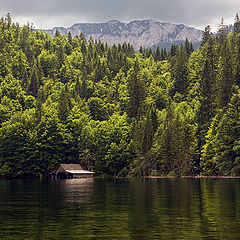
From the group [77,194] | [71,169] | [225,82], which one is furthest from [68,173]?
[77,194]

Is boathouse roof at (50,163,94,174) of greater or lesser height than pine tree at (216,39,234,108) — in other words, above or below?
below

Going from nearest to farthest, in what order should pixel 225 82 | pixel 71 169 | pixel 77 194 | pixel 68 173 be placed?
1. pixel 77 194
2. pixel 225 82
3. pixel 68 173
4. pixel 71 169

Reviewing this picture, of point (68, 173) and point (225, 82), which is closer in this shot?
point (225, 82)

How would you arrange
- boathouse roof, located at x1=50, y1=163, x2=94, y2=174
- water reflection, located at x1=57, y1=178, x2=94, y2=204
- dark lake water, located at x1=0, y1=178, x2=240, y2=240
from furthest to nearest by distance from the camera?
1. boathouse roof, located at x1=50, y1=163, x2=94, y2=174
2. water reflection, located at x1=57, y1=178, x2=94, y2=204
3. dark lake water, located at x1=0, y1=178, x2=240, y2=240

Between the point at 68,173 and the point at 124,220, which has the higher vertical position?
the point at 68,173

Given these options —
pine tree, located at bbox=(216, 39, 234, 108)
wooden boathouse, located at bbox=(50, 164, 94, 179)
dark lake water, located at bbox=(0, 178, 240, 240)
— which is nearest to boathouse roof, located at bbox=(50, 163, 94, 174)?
wooden boathouse, located at bbox=(50, 164, 94, 179)

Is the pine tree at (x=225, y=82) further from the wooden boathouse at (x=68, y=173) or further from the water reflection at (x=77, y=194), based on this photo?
the water reflection at (x=77, y=194)

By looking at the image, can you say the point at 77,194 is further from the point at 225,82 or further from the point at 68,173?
the point at 225,82

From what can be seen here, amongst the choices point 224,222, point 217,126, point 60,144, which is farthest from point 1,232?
point 60,144

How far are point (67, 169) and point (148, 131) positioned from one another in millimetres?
30569

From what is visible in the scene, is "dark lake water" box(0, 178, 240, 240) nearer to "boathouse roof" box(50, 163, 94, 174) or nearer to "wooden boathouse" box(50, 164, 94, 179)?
"wooden boathouse" box(50, 164, 94, 179)

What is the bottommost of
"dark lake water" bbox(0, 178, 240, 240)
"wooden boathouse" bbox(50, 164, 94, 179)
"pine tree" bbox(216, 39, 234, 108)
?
"dark lake water" bbox(0, 178, 240, 240)

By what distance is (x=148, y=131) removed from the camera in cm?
17288

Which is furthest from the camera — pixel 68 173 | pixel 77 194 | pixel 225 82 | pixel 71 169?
pixel 71 169
